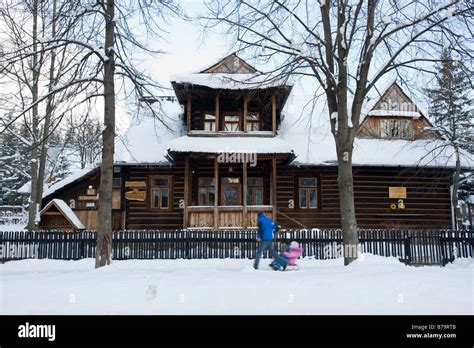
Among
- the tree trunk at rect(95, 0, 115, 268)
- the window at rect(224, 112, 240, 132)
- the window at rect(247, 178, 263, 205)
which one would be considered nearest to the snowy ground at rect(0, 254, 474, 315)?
the tree trunk at rect(95, 0, 115, 268)

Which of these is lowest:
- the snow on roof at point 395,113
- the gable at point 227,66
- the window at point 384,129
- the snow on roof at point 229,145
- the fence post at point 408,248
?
the fence post at point 408,248

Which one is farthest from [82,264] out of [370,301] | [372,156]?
[372,156]

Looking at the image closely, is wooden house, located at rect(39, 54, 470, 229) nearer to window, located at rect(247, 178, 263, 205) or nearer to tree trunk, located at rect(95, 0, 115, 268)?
window, located at rect(247, 178, 263, 205)

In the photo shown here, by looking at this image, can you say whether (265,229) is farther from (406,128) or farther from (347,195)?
(406,128)

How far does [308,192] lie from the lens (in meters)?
21.5

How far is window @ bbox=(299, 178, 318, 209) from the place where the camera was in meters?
21.5

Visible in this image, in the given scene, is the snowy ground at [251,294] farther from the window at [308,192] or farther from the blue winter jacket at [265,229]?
the window at [308,192]

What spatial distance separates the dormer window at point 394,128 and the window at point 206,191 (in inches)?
434

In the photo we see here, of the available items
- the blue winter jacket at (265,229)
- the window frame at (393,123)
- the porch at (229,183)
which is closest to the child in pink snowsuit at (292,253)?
the blue winter jacket at (265,229)

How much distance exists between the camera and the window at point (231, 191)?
70.6 feet

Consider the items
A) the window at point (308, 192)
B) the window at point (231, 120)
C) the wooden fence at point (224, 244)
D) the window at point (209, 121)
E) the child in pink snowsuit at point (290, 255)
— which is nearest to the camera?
the child in pink snowsuit at point (290, 255)

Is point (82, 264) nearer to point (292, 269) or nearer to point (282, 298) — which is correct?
point (292, 269)

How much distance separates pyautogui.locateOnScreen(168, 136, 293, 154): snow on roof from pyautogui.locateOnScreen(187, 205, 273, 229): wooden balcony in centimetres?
286

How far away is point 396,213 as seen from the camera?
2162 centimetres
